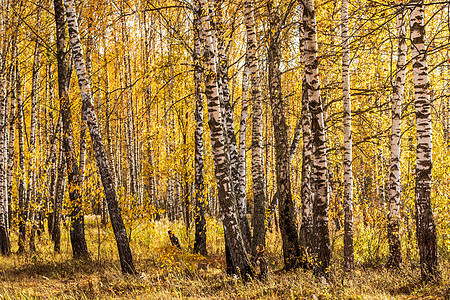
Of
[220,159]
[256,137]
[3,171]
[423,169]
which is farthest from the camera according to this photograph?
[3,171]

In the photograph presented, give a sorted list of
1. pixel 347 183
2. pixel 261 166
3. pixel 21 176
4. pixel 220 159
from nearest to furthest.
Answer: pixel 220 159 → pixel 347 183 → pixel 261 166 → pixel 21 176

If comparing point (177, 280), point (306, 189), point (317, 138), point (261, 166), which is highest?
point (317, 138)

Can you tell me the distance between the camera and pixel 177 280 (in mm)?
7133

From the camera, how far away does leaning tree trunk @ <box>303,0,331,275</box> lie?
5852 mm

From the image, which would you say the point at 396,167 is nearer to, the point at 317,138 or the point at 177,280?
the point at 317,138

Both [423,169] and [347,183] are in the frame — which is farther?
[347,183]

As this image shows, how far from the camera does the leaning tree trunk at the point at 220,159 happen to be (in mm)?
6230

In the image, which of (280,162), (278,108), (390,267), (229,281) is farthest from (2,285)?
(390,267)

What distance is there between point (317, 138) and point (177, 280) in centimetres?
371

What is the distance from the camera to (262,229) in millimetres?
7559

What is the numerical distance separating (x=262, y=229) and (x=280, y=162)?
1379mm

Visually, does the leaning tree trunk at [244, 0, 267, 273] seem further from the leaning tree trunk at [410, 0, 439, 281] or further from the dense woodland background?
the leaning tree trunk at [410, 0, 439, 281]

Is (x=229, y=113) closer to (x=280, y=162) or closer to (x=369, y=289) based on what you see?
(x=280, y=162)

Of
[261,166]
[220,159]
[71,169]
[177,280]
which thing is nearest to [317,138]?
[220,159]
